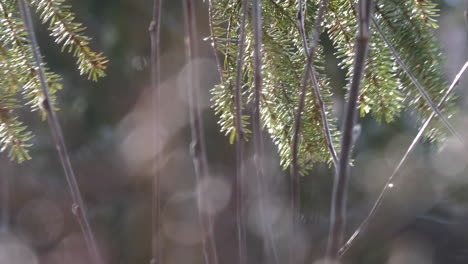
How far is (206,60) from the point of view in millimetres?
1278

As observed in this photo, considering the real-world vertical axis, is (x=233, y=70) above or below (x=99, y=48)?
below

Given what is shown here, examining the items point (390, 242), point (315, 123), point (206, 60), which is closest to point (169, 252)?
point (206, 60)

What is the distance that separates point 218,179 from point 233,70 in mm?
1072

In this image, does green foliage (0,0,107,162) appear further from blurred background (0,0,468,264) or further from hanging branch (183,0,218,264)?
blurred background (0,0,468,264)

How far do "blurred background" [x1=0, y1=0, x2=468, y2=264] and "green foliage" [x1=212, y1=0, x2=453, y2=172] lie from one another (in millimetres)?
837

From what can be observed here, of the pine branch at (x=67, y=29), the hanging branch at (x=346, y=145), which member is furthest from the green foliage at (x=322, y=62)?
the hanging branch at (x=346, y=145)

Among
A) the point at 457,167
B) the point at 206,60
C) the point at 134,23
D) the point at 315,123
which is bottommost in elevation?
the point at 457,167

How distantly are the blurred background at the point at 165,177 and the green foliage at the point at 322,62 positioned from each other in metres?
0.84

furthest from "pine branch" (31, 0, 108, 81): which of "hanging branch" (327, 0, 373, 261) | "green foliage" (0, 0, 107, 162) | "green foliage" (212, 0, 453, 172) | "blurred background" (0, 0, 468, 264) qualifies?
"blurred background" (0, 0, 468, 264)

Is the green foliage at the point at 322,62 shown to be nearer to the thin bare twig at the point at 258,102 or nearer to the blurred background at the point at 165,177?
the thin bare twig at the point at 258,102

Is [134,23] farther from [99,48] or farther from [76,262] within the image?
[76,262]

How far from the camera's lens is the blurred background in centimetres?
133

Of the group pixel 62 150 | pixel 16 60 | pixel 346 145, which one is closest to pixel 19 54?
pixel 16 60

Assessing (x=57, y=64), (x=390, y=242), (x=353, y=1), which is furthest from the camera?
(x=390, y=242)
